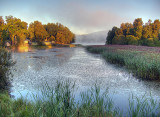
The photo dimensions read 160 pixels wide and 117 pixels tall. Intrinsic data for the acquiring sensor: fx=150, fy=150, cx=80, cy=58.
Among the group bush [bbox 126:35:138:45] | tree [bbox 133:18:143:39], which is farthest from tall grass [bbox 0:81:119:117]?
tree [bbox 133:18:143:39]

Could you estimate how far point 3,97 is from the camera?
3814 millimetres

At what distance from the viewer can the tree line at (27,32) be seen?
36916 mm

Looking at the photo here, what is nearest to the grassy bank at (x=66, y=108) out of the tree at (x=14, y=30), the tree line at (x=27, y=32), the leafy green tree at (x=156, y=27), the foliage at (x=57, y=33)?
the tree line at (x=27, y=32)

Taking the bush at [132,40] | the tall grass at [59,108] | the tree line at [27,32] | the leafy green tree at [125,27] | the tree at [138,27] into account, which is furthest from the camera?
the tree line at [27,32]

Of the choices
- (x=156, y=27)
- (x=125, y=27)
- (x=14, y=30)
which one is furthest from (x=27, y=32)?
(x=156, y=27)

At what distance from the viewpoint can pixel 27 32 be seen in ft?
144

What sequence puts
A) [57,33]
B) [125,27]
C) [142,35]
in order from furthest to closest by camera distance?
[57,33] → [125,27] → [142,35]

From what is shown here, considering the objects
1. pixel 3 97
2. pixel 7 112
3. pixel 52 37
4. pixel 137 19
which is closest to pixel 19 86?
pixel 3 97

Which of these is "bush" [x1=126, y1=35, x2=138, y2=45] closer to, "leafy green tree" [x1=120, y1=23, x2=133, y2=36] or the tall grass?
"leafy green tree" [x1=120, y1=23, x2=133, y2=36]

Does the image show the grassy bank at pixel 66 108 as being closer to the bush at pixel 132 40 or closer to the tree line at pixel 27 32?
the tree line at pixel 27 32

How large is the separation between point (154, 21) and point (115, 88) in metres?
31.4

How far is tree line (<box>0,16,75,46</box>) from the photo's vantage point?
36916 millimetres

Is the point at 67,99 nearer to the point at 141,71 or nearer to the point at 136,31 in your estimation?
the point at 141,71

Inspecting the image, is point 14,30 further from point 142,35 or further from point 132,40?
point 142,35
